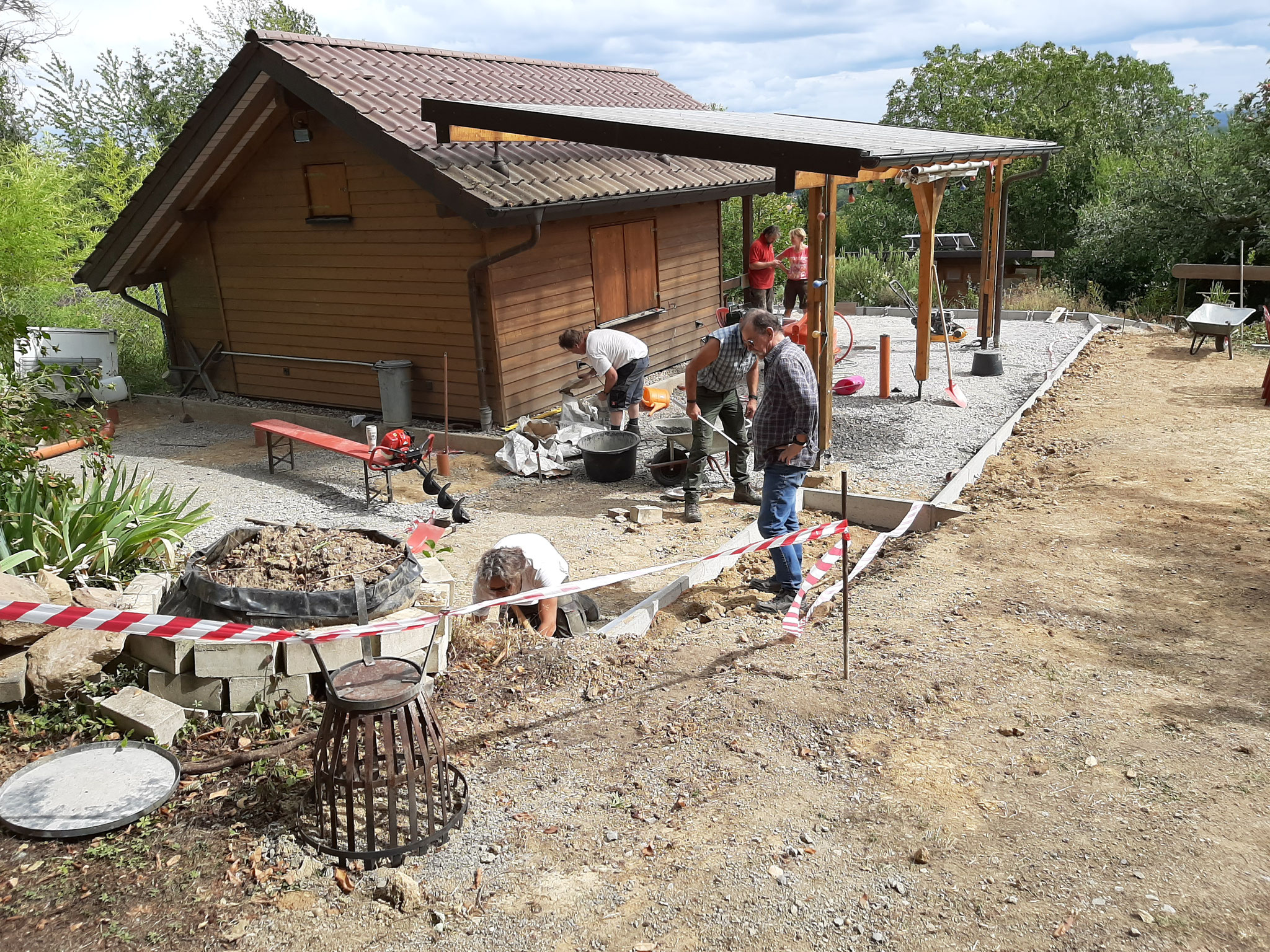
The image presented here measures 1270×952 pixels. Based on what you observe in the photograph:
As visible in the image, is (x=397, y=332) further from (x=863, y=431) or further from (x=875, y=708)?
(x=875, y=708)

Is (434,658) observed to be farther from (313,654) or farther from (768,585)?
(768,585)

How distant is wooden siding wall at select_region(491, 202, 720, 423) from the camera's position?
11273 mm

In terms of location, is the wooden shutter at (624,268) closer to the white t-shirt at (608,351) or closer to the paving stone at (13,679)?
the white t-shirt at (608,351)

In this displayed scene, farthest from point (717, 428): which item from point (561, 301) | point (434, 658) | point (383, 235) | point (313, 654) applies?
point (383, 235)

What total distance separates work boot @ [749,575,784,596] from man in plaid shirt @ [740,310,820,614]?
0.02m

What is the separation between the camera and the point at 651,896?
3549 mm

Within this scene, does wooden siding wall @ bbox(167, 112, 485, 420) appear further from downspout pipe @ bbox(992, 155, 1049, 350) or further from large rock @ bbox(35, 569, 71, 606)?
downspout pipe @ bbox(992, 155, 1049, 350)

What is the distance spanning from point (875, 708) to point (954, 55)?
40.2 metres

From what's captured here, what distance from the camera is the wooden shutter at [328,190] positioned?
1184 centimetres

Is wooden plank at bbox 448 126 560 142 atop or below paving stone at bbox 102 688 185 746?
atop

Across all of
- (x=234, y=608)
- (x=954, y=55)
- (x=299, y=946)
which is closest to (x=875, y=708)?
(x=299, y=946)

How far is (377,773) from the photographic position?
3.76 metres

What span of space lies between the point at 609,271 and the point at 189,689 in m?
9.48

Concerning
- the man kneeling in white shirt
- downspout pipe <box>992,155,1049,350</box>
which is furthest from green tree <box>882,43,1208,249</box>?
the man kneeling in white shirt
